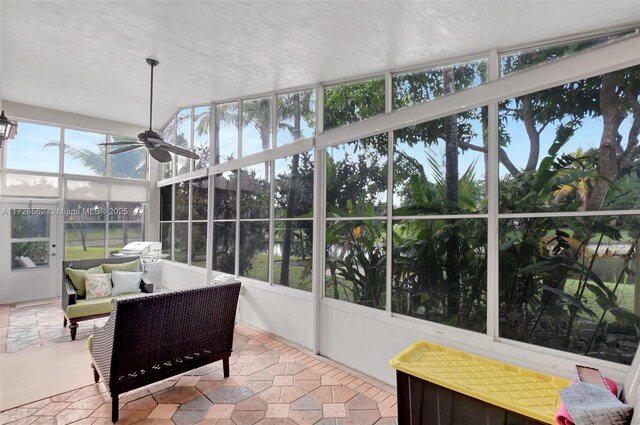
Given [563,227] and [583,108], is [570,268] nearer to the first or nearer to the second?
[563,227]

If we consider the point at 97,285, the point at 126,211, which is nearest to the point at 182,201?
the point at 126,211

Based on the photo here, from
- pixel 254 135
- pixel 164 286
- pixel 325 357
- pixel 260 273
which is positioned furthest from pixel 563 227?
pixel 164 286

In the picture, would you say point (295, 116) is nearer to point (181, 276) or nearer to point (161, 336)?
point (161, 336)

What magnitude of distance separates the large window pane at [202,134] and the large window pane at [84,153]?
224cm

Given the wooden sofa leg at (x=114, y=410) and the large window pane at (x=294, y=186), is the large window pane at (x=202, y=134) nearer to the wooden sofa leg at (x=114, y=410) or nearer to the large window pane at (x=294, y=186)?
the large window pane at (x=294, y=186)

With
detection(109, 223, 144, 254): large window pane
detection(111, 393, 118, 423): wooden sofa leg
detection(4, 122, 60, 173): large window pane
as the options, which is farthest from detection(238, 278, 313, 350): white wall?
detection(4, 122, 60, 173): large window pane

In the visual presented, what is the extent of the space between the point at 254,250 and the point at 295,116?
6.68ft

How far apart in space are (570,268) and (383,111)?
6.87 ft

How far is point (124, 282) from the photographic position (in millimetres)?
4527

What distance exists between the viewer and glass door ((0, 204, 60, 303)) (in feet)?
19.2

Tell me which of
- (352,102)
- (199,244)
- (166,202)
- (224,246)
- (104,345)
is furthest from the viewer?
(166,202)

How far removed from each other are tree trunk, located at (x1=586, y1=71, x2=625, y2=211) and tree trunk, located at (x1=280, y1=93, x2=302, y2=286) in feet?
9.74

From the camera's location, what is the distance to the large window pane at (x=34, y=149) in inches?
235

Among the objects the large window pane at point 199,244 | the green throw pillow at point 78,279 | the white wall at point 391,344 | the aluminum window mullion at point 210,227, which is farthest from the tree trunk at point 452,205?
the green throw pillow at point 78,279
